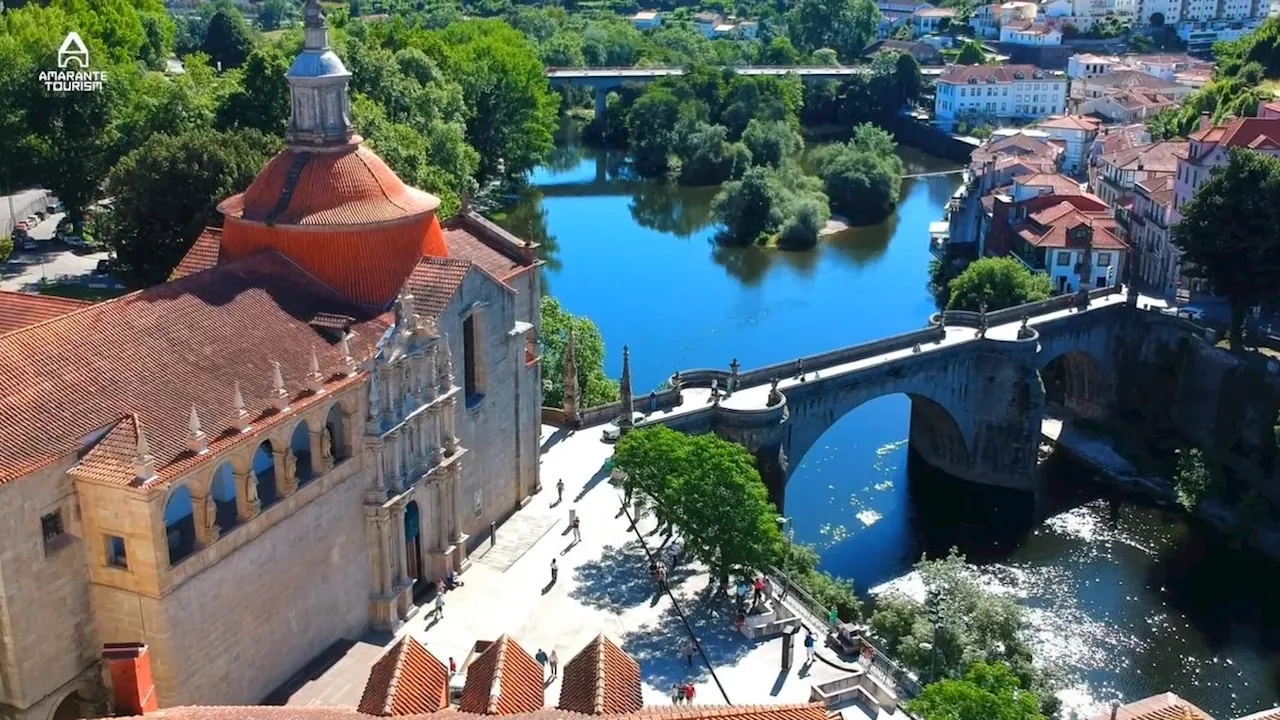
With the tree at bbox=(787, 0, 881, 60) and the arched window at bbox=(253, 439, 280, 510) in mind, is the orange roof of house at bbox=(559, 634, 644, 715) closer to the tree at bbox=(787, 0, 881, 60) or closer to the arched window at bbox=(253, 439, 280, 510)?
the arched window at bbox=(253, 439, 280, 510)

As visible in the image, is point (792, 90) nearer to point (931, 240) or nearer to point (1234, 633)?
point (931, 240)

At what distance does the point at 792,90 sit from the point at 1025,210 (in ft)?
206

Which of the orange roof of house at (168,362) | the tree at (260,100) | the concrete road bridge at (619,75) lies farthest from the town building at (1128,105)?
the orange roof of house at (168,362)

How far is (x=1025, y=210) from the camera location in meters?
82.8

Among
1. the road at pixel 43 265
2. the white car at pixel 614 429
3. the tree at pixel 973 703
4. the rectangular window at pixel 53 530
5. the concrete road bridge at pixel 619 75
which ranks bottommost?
the white car at pixel 614 429

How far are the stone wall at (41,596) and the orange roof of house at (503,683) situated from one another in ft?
40.7

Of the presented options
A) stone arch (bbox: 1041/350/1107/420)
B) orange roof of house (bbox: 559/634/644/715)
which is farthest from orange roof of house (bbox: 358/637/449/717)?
stone arch (bbox: 1041/350/1107/420)

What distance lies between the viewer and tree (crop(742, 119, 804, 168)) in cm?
11925

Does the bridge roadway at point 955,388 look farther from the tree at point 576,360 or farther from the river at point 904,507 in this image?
the tree at point 576,360

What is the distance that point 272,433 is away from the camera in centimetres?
3142

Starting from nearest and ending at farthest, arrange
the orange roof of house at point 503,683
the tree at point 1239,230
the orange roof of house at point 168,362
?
the orange roof of house at point 503,683, the orange roof of house at point 168,362, the tree at point 1239,230

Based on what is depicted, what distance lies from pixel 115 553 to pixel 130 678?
8.88m

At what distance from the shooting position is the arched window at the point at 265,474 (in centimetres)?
3241

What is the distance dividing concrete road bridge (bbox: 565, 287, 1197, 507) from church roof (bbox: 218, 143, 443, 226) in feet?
52.4
